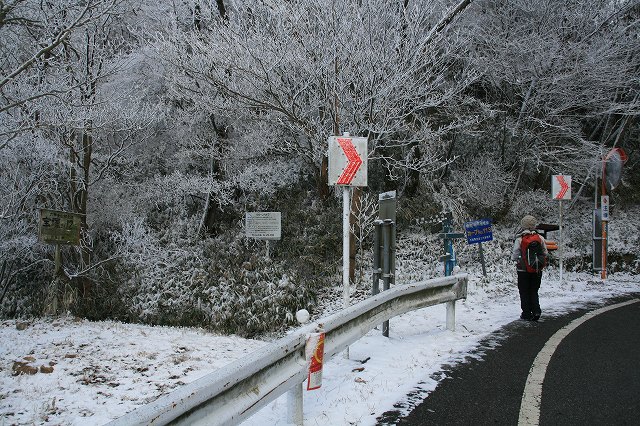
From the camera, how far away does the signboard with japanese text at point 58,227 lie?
941 centimetres

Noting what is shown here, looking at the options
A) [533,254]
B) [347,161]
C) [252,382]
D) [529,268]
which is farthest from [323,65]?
[252,382]

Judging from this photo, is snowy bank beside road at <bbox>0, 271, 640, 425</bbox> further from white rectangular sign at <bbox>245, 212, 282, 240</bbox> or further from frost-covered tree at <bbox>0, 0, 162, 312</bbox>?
white rectangular sign at <bbox>245, 212, 282, 240</bbox>

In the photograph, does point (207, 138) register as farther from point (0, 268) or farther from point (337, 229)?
point (0, 268)

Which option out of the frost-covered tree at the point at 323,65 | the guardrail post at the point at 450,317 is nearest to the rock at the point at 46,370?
the guardrail post at the point at 450,317

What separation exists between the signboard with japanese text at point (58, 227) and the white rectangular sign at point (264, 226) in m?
4.65

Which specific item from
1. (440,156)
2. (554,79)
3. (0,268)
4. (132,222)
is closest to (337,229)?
(440,156)

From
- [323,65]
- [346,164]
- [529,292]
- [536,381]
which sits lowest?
[536,381]

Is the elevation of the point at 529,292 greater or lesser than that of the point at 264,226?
lesser

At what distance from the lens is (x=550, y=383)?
4742 mm

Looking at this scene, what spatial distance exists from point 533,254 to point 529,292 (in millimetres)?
626

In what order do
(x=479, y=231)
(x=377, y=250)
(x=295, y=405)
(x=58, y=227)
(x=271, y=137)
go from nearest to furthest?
(x=295, y=405), (x=377, y=250), (x=58, y=227), (x=479, y=231), (x=271, y=137)

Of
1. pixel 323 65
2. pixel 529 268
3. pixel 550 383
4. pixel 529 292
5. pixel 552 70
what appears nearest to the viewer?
pixel 550 383

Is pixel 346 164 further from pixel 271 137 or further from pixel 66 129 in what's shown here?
pixel 271 137

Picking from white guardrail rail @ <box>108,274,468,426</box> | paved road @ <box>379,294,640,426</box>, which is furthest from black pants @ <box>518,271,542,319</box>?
white guardrail rail @ <box>108,274,468,426</box>
